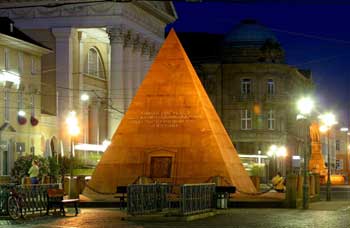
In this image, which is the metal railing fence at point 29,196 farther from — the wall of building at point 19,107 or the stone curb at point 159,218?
the wall of building at point 19,107

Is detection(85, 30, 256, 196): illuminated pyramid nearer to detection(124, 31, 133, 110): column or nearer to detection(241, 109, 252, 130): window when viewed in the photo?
detection(124, 31, 133, 110): column

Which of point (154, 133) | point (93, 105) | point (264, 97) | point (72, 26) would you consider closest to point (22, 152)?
point (72, 26)

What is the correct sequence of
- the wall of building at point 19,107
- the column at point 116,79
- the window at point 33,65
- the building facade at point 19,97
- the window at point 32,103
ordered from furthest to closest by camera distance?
the column at point 116,79 < the window at point 33,65 < the window at point 32,103 < the wall of building at point 19,107 < the building facade at point 19,97

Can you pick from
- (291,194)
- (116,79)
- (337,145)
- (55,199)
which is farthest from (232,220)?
(337,145)

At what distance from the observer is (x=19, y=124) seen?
209 ft

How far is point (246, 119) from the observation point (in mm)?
95062

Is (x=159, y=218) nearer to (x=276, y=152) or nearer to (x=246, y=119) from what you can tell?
(x=276, y=152)

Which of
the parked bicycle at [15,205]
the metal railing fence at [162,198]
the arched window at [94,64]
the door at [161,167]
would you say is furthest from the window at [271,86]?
the parked bicycle at [15,205]

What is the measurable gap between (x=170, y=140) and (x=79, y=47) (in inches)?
1509

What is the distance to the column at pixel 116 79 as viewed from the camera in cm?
7469

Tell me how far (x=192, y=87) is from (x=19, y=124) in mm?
25267

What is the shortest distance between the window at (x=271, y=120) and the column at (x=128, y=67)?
21.2 meters

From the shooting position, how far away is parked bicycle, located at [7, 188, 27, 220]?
28.1m

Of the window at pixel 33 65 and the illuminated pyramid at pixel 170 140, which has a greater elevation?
the window at pixel 33 65
